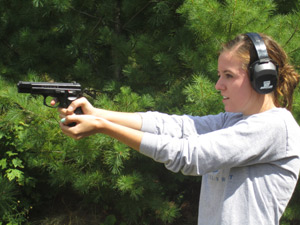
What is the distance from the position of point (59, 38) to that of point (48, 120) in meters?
1.25

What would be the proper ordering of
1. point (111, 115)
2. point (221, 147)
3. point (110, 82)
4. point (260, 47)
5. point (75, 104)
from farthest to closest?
point (110, 82), point (111, 115), point (75, 104), point (260, 47), point (221, 147)

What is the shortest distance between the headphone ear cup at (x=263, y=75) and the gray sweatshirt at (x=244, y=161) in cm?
10

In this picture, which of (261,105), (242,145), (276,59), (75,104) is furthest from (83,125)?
(276,59)

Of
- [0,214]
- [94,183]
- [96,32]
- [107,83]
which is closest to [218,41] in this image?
[107,83]

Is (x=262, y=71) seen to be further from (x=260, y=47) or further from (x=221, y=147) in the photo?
(x=221, y=147)

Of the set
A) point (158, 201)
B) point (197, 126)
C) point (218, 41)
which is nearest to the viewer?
point (197, 126)

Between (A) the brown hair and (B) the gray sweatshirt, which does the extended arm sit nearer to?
(B) the gray sweatshirt

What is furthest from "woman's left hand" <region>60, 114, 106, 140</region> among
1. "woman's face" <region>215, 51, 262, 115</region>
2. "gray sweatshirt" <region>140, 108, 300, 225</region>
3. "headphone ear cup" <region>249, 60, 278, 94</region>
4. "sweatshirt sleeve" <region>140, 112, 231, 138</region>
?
"headphone ear cup" <region>249, 60, 278, 94</region>

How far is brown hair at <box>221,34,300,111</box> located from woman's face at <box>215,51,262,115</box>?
0.11 feet

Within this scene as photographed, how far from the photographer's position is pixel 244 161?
140 cm

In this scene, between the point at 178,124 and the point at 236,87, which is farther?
the point at 178,124

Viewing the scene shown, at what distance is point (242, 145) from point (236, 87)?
271mm

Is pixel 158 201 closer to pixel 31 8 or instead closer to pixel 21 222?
pixel 21 222

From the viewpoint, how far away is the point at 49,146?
120 inches
